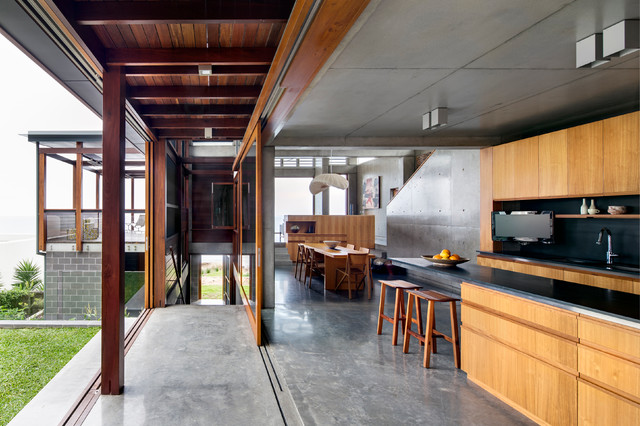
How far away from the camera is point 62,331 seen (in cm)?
478

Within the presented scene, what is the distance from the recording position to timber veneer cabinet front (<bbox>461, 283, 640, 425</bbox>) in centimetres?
180

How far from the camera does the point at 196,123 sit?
4676mm

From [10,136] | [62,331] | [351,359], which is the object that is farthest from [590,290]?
[62,331]

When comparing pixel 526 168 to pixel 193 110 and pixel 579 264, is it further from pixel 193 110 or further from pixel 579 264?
pixel 193 110

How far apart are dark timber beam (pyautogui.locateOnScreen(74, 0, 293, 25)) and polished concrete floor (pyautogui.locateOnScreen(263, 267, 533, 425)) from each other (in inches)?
103

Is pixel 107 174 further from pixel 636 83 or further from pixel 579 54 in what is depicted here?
pixel 636 83

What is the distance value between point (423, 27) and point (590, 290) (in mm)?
2104

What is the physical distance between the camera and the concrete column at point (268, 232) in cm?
533

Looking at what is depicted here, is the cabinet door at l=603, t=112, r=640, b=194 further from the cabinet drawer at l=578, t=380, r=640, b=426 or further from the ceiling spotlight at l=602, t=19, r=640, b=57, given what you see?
the cabinet drawer at l=578, t=380, r=640, b=426

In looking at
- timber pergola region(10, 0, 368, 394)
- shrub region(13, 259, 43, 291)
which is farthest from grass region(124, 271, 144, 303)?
timber pergola region(10, 0, 368, 394)

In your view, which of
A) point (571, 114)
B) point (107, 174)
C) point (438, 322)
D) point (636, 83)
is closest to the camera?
point (107, 174)

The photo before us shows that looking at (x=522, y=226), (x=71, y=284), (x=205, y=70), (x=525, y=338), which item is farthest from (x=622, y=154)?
(x=71, y=284)

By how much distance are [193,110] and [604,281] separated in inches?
189

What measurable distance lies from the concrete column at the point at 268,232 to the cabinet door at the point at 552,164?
3.59m
